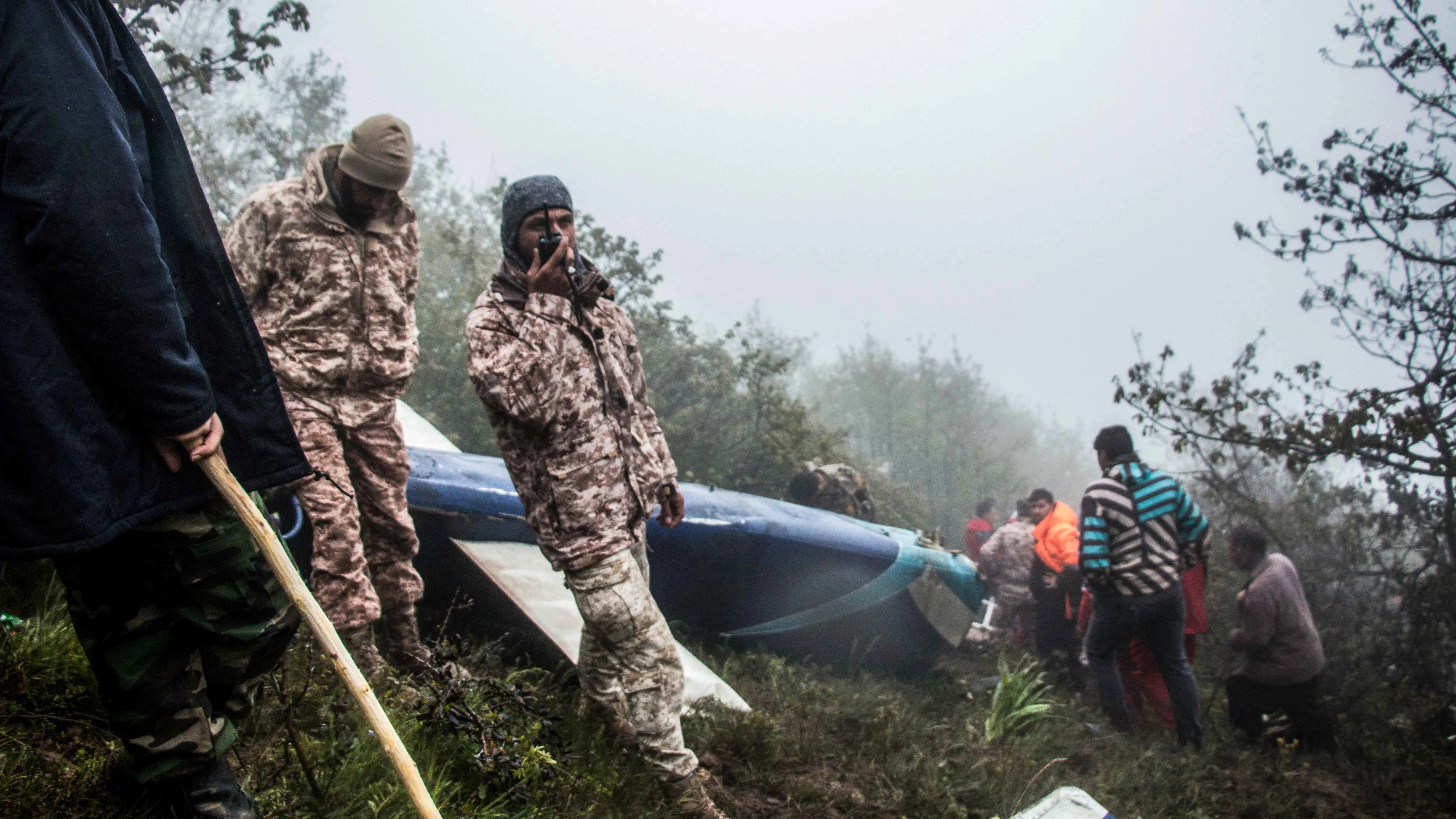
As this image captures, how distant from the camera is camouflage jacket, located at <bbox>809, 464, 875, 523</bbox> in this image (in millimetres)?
9352

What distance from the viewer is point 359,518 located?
10.8 ft

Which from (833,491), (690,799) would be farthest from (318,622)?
(833,491)

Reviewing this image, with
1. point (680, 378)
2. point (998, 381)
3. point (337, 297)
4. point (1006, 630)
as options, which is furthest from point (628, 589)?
point (998, 381)

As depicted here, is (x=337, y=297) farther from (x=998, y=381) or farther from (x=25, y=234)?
(x=998, y=381)

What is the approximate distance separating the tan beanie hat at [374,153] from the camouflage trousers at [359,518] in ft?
2.92

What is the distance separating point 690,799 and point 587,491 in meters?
1.06

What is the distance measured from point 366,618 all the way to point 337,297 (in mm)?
1191

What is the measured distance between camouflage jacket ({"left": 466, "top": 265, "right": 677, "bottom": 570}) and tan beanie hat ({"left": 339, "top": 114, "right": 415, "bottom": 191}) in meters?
0.66

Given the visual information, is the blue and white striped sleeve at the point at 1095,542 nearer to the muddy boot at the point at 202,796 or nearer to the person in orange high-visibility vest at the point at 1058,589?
the person in orange high-visibility vest at the point at 1058,589

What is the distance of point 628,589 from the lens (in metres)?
2.90

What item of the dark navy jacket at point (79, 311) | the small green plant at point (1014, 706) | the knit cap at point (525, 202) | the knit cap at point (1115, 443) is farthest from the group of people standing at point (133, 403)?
the knit cap at point (1115, 443)

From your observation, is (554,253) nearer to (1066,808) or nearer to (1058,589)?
(1066,808)

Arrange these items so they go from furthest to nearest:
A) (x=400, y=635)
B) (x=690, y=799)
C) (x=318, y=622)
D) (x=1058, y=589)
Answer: (x=1058, y=589) < (x=400, y=635) < (x=690, y=799) < (x=318, y=622)

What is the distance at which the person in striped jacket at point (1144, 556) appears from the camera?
17.8ft
